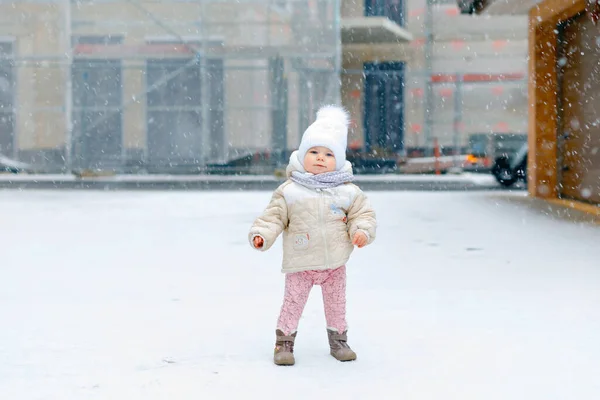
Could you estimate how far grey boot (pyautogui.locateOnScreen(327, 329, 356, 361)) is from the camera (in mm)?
4293

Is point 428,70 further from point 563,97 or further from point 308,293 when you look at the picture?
point 308,293

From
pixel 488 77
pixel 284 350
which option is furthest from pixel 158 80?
pixel 284 350

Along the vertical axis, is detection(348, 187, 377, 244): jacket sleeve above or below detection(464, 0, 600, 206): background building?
below

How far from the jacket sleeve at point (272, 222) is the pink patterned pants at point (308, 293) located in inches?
9.0

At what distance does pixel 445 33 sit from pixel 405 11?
1.28 m

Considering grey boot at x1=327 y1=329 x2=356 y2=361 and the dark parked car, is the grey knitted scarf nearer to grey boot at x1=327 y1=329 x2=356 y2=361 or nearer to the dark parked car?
grey boot at x1=327 y1=329 x2=356 y2=361

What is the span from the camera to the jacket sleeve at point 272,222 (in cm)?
415

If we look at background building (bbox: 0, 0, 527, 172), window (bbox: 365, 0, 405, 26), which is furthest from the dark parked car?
window (bbox: 365, 0, 405, 26)

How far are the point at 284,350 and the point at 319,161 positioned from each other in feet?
2.79

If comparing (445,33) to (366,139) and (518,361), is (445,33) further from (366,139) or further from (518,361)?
(518,361)

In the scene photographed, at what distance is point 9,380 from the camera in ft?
13.1

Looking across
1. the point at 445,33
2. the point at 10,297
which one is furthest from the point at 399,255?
the point at 445,33

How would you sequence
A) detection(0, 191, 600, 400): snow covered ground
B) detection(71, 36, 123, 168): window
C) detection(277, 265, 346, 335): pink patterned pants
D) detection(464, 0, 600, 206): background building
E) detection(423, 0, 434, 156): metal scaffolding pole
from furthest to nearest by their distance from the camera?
detection(423, 0, 434, 156): metal scaffolding pole, detection(71, 36, 123, 168): window, detection(464, 0, 600, 206): background building, detection(277, 265, 346, 335): pink patterned pants, detection(0, 191, 600, 400): snow covered ground

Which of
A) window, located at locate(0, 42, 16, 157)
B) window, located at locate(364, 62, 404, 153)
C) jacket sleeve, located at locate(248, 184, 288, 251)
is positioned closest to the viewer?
jacket sleeve, located at locate(248, 184, 288, 251)
